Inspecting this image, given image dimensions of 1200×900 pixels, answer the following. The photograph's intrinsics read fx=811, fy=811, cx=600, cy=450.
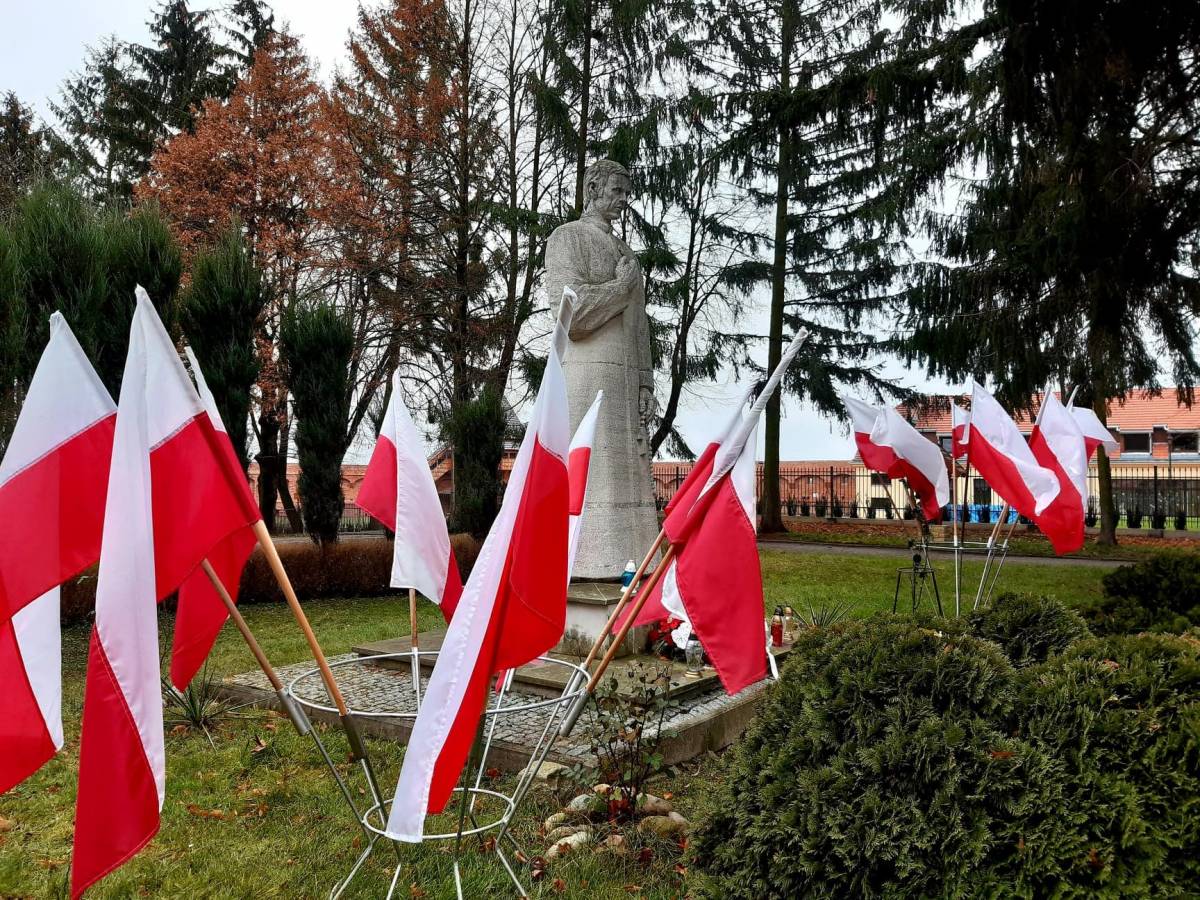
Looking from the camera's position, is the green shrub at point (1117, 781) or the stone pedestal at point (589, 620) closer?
the green shrub at point (1117, 781)

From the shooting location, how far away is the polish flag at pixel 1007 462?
17.0 feet

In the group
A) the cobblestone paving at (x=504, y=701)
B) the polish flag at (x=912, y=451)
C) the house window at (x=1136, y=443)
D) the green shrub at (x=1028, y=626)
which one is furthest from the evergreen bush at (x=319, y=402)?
the house window at (x=1136, y=443)

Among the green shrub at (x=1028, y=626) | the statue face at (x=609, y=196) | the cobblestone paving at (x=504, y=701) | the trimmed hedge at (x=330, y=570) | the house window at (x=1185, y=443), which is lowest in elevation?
the cobblestone paving at (x=504, y=701)

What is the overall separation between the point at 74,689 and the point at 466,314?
39.3ft

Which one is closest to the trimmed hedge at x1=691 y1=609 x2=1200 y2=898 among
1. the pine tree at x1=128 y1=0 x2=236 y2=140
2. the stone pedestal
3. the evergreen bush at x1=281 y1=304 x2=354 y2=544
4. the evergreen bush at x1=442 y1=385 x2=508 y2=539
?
the stone pedestal

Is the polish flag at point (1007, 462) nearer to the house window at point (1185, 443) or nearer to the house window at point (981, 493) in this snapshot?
the house window at point (981, 493)

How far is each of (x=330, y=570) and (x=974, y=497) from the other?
1916cm

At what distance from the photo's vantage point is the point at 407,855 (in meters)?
3.38

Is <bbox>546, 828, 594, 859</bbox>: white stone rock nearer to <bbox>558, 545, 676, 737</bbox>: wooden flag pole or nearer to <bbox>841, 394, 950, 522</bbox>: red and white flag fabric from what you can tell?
<bbox>558, 545, 676, 737</bbox>: wooden flag pole

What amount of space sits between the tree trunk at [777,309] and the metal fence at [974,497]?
11.3 ft

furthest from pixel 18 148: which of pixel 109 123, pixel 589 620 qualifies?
pixel 589 620

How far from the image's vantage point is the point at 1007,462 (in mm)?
5250

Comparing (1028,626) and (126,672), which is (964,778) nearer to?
(1028,626)

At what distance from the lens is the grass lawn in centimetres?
314
